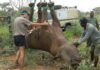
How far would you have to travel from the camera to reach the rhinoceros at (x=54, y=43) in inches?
390

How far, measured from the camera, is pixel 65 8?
81.5ft

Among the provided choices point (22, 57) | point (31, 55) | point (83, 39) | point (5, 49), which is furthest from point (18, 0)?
point (83, 39)

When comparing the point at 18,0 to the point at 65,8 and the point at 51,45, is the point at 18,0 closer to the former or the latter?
the point at 65,8

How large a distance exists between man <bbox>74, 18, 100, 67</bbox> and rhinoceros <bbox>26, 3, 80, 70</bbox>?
421 millimetres

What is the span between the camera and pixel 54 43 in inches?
406

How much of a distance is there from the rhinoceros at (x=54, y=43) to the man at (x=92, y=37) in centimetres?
42

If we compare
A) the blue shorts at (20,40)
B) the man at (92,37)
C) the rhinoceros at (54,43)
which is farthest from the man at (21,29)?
the man at (92,37)

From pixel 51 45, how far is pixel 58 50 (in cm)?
30

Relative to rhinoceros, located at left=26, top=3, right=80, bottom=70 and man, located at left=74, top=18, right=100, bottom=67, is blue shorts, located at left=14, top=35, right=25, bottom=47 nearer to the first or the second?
rhinoceros, located at left=26, top=3, right=80, bottom=70

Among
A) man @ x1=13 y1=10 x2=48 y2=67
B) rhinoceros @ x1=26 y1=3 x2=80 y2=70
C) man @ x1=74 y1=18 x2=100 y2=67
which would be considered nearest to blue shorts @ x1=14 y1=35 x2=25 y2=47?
man @ x1=13 y1=10 x2=48 y2=67

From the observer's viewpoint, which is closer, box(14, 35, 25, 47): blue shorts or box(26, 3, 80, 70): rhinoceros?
box(26, 3, 80, 70): rhinoceros

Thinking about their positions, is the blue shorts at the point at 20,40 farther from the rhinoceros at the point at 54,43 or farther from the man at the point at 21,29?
the rhinoceros at the point at 54,43

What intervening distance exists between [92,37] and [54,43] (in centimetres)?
139

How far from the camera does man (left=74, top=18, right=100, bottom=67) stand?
10.5m
